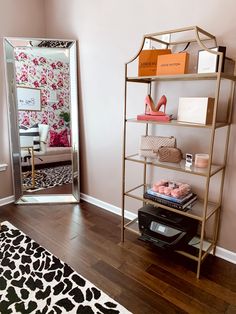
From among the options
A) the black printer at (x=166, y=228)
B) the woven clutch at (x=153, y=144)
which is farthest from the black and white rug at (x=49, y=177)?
the black printer at (x=166, y=228)

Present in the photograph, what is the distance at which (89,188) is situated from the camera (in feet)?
10.0

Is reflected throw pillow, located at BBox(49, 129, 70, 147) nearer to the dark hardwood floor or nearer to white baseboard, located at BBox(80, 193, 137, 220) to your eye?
white baseboard, located at BBox(80, 193, 137, 220)

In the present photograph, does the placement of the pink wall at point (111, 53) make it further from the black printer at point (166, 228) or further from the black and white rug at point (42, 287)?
the black and white rug at point (42, 287)

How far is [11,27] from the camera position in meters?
2.77

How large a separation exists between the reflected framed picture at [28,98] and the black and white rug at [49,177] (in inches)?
30.3

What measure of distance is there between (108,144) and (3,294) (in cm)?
164

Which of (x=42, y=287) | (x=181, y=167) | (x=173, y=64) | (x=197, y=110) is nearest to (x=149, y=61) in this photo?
(x=173, y=64)

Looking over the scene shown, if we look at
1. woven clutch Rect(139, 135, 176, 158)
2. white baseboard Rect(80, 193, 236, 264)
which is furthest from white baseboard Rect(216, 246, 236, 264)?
woven clutch Rect(139, 135, 176, 158)

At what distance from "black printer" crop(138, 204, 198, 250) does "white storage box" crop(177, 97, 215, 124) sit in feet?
2.50

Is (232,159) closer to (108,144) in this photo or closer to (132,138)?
(132,138)

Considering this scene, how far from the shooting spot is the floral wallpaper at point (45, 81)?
2777 millimetres

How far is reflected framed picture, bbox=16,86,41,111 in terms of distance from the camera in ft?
9.26

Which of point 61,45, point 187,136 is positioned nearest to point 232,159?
point 187,136

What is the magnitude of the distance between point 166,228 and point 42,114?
192 centimetres
